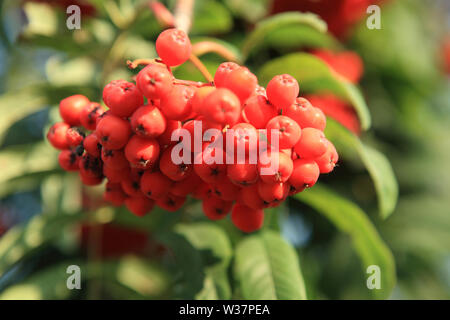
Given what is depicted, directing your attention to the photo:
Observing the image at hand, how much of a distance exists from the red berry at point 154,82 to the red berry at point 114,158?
0.50 ft

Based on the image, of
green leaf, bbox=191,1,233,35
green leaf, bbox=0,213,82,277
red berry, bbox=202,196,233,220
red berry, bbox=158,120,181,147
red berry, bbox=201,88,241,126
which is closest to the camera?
red berry, bbox=201,88,241,126

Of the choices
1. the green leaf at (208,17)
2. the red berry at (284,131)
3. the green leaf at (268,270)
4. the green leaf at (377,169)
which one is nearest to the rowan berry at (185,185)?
the red berry at (284,131)

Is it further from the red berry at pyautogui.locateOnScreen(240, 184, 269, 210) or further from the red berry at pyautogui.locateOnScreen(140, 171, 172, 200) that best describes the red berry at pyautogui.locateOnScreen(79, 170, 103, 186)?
the red berry at pyautogui.locateOnScreen(240, 184, 269, 210)

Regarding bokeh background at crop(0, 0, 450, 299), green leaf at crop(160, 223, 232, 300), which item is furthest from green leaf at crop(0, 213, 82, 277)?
green leaf at crop(160, 223, 232, 300)

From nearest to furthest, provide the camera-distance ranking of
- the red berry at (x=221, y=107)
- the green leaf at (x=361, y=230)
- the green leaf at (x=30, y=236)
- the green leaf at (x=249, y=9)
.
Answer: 1. the red berry at (x=221, y=107)
2. the green leaf at (x=361, y=230)
3. the green leaf at (x=30, y=236)
4. the green leaf at (x=249, y=9)

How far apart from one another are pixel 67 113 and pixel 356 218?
34.3 inches

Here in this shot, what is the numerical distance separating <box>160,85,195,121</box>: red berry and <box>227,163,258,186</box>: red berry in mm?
150

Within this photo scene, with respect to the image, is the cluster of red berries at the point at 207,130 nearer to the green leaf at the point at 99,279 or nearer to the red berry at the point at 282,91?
the red berry at the point at 282,91

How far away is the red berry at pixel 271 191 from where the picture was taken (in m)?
0.95

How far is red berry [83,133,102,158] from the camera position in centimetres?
103

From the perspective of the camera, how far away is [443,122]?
2666mm

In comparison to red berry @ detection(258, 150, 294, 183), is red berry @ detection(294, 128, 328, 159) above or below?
above
